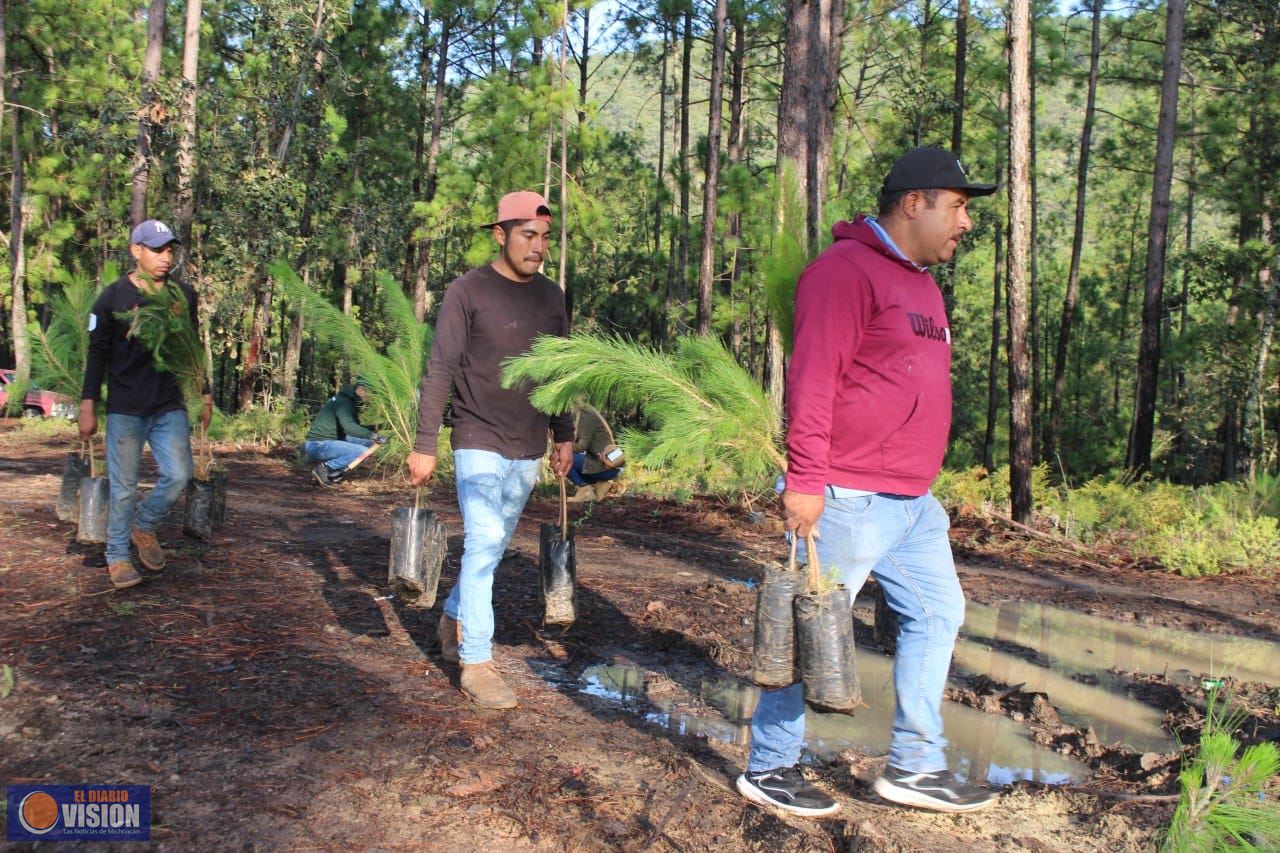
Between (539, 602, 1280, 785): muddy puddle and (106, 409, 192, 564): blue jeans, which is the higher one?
(106, 409, 192, 564): blue jeans

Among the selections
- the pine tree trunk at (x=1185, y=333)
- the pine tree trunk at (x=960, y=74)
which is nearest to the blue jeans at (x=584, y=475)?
the pine tree trunk at (x=960, y=74)

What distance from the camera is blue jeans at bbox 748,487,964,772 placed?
3.20m

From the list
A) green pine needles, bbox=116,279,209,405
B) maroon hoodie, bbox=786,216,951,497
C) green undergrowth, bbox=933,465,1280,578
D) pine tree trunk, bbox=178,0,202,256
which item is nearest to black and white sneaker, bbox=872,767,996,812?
maroon hoodie, bbox=786,216,951,497

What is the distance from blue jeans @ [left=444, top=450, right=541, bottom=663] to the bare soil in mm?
307

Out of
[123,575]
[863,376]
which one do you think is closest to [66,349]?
[123,575]

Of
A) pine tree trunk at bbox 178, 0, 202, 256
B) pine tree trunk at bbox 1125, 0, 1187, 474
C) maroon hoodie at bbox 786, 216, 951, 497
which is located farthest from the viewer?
pine tree trunk at bbox 178, 0, 202, 256

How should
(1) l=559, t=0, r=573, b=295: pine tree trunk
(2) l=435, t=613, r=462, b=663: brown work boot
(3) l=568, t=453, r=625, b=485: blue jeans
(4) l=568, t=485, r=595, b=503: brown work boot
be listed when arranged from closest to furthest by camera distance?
(2) l=435, t=613, r=462, b=663: brown work boot
(3) l=568, t=453, r=625, b=485: blue jeans
(4) l=568, t=485, r=595, b=503: brown work boot
(1) l=559, t=0, r=573, b=295: pine tree trunk

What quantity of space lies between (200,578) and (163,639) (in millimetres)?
1377

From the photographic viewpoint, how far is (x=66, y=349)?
25.0 feet

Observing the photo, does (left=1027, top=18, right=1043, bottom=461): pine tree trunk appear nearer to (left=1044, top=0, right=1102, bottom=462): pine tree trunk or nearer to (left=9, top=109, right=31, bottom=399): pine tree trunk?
(left=1044, top=0, right=1102, bottom=462): pine tree trunk

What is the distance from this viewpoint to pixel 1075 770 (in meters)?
3.91

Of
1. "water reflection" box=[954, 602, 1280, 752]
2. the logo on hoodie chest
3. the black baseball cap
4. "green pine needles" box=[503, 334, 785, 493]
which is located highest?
the black baseball cap

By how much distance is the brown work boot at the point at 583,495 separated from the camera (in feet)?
35.4

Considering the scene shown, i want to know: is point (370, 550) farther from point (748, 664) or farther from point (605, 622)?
point (748, 664)
